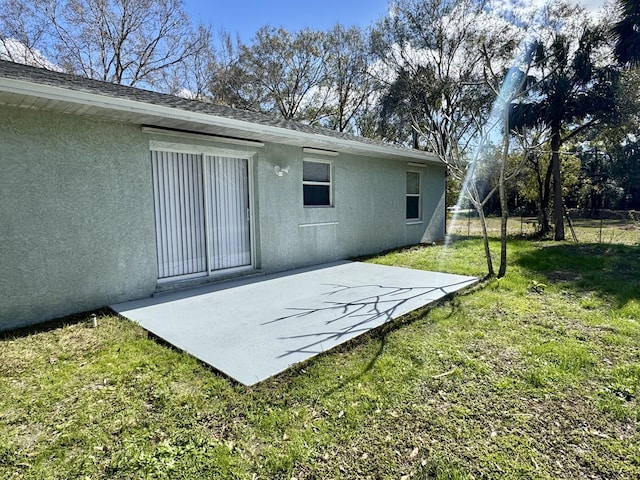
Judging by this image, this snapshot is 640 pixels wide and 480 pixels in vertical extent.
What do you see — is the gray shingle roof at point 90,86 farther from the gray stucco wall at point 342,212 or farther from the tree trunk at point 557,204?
the tree trunk at point 557,204

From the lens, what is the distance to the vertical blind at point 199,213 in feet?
19.0

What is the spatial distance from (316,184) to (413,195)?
4.44 meters

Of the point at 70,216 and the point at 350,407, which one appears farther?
the point at 70,216

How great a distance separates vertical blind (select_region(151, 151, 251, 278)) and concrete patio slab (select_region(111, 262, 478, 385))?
1.82ft

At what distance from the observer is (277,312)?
475cm

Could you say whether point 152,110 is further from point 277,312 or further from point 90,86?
point 277,312

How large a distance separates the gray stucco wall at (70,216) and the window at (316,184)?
3.48 meters

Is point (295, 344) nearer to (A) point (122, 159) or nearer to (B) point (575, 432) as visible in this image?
(B) point (575, 432)

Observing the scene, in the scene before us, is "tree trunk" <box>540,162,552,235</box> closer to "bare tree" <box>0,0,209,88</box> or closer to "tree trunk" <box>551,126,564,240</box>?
"tree trunk" <box>551,126,564,240</box>

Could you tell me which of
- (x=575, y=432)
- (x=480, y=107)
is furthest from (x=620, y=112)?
(x=575, y=432)

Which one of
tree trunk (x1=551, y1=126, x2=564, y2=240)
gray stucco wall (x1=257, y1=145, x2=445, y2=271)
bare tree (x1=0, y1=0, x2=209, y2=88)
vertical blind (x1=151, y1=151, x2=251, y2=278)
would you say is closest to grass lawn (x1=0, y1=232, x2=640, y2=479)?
vertical blind (x1=151, y1=151, x2=251, y2=278)

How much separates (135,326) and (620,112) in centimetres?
1461

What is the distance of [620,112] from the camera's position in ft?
37.2

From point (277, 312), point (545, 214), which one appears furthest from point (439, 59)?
point (277, 312)
